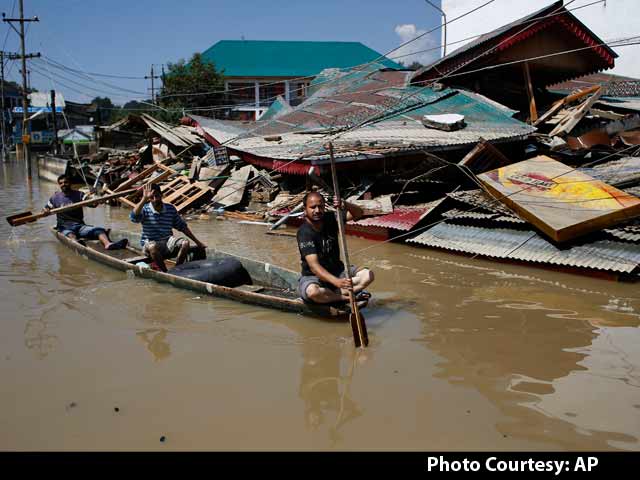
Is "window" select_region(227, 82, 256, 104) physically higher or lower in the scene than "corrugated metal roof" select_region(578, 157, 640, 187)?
higher

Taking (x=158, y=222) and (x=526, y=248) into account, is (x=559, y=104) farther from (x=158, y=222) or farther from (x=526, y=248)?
(x=158, y=222)

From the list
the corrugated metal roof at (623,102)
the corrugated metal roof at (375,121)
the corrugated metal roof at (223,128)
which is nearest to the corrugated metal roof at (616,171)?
the corrugated metal roof at (375,121)

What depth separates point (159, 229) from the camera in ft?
25.0

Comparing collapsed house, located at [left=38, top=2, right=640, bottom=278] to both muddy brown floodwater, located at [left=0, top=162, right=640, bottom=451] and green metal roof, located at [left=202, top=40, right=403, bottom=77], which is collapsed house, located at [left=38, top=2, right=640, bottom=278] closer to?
muddy brown floodwater, located at [left=0, top=162, right=640, bottom=451]

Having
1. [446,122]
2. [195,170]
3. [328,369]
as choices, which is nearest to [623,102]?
[446,122]

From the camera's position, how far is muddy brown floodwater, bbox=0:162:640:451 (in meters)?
3.73

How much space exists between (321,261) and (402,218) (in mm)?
4507

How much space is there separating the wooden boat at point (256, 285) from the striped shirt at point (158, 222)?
0.42m

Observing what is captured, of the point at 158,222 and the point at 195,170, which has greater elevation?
the point at 195,170

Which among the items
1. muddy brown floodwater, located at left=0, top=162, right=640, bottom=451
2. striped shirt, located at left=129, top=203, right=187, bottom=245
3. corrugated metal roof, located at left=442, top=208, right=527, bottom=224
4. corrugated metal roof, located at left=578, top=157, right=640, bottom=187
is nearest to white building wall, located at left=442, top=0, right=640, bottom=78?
corrugated metal roof, located at left=578, top=157, right=640, bottom=187

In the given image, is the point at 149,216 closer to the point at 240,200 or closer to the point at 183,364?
the point at 183,364

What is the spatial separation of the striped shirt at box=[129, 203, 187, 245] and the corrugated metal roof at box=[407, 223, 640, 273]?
405cm

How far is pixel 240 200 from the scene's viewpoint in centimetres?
1451

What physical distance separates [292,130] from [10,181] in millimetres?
15938
